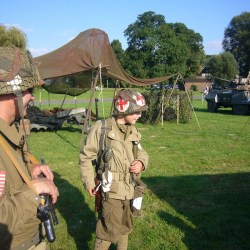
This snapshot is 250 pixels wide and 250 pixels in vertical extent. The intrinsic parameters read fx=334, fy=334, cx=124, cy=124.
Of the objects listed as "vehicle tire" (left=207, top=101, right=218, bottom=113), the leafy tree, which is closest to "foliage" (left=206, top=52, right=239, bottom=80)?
the leafy tree

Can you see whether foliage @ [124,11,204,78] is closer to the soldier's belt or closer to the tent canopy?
the tent canopy

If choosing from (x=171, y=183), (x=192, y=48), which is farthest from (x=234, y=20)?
(x=171, y=183)

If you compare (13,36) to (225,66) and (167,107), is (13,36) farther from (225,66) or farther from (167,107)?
(225,66)

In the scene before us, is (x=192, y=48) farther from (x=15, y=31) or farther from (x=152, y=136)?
(x=152, y=136)

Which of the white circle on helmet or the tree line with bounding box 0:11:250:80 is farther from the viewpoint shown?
the tree line with bounding box 0:11:250:80

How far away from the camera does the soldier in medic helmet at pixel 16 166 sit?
5.36ft

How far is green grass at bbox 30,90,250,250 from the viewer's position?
425cm

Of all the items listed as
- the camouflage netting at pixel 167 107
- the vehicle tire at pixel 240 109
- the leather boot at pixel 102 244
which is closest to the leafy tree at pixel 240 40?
the vehicle tire at pixel 240 109

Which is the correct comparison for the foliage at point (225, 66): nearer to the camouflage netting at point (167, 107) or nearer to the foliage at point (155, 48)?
the foliage at point (155, 48)

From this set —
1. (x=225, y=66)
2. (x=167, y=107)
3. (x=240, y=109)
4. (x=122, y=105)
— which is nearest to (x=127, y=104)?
(x=122, y=105)

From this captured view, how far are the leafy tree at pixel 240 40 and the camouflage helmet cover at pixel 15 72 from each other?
240 ft

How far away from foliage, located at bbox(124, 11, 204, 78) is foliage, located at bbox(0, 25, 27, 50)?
3534 cm

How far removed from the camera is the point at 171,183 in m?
6.34

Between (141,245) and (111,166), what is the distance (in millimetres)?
1481
